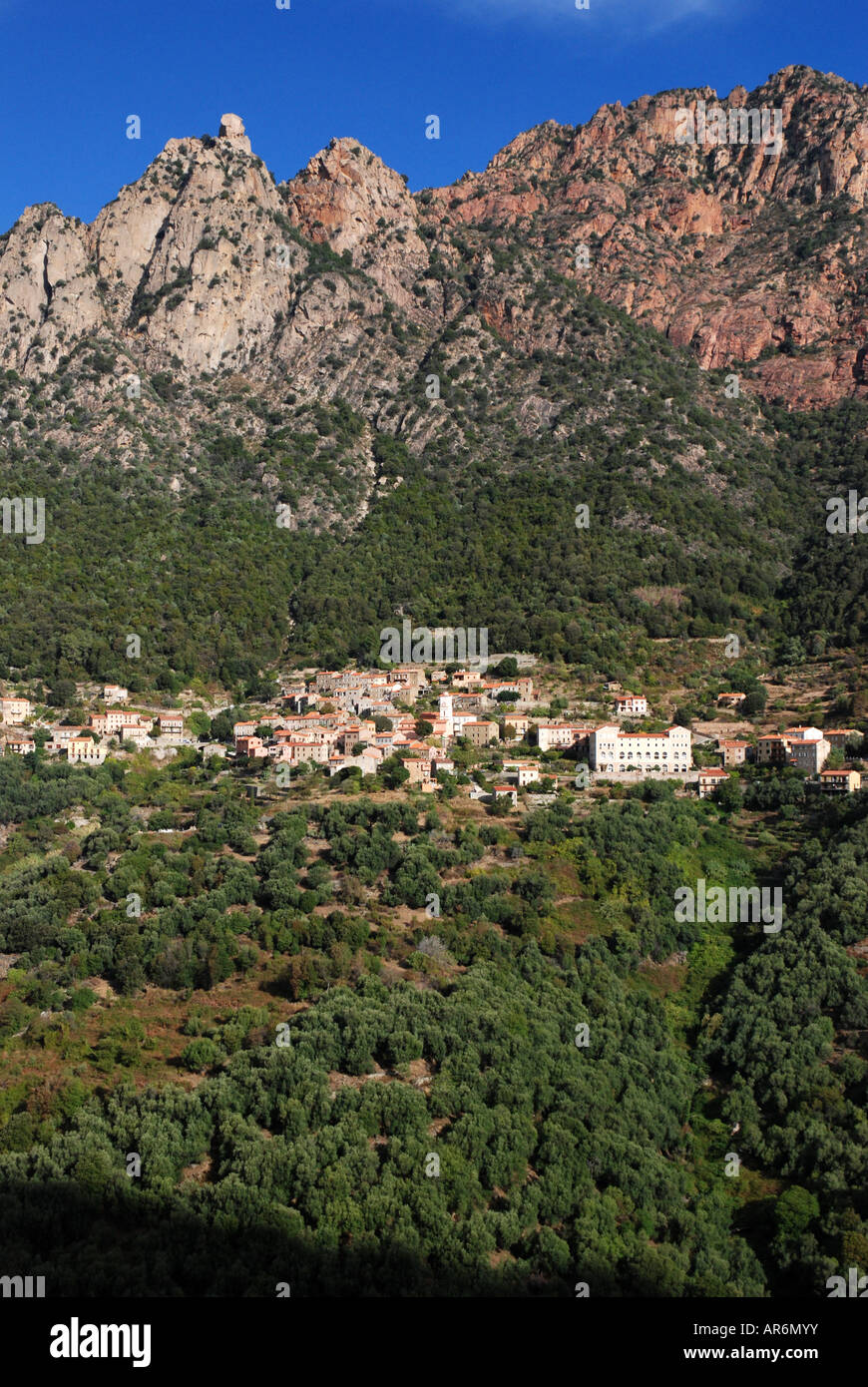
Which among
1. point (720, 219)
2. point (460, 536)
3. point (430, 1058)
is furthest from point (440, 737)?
point (720, 219)

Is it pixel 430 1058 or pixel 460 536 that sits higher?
pixel 460 536

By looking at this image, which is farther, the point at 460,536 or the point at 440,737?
the point at 460,536

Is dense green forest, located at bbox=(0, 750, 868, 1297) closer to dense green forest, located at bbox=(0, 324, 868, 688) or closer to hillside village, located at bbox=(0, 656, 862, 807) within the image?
hillside village, located at bbox=(0, 656, 862, 807)

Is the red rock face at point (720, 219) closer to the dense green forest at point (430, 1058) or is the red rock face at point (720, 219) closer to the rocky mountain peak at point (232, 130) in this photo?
the rocky mountain peak at point (232, 130)

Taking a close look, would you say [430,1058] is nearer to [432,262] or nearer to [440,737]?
[440,737]

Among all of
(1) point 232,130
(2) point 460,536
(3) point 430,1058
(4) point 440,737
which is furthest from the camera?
(1) point 232,130

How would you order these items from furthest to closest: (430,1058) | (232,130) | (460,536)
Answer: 1. (232,130)
2. (460,536)
3. (430,1058)

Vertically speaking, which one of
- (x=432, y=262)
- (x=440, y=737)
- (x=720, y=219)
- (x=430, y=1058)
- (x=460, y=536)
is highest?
(x=720, y=219)

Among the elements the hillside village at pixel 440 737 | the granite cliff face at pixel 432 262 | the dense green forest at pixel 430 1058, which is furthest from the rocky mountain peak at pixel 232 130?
the dense green forest at pixel 430 1058

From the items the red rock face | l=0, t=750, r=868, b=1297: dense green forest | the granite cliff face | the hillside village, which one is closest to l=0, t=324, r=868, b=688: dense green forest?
the hillside village
